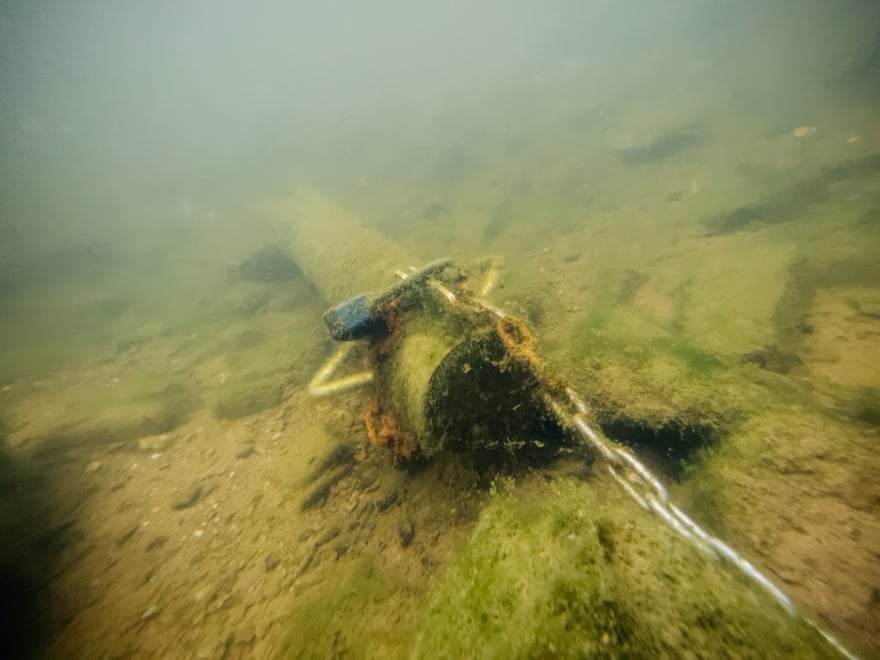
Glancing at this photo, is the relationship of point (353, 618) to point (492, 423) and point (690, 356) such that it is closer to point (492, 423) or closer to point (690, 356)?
point (492, 423)

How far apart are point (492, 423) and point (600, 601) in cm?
138

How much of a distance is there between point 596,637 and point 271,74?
151858 millimetres

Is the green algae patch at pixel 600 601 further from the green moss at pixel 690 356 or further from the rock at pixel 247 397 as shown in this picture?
the rock at pixel 247 397

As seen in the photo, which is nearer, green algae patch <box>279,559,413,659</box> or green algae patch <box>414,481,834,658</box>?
green algae patch <box>414,481,834,658</box>

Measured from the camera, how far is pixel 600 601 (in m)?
1.26

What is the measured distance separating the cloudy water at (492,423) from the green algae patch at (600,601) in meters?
0.01

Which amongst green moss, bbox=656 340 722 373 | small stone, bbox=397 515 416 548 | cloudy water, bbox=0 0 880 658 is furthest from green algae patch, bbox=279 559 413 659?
green moss, bbox=656 340 722 373

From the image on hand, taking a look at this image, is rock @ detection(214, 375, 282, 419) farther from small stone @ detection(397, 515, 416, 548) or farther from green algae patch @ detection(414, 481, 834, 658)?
green algae patch @ detection(414, 481, 834, 658)

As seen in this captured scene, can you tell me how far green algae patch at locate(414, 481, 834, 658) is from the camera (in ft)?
3.85

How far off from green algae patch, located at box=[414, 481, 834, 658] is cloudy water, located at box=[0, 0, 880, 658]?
1cm

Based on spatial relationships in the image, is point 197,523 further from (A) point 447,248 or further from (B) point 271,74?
(B) point 271,74

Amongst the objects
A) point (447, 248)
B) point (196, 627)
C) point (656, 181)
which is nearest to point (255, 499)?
A: point (196, 627)

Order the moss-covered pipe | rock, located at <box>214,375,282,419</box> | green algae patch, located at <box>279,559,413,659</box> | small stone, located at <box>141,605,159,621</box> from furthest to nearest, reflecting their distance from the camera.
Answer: rock, located at <box>214,375,282,419</box>
the moss-covered pipe
small stone, located at <box>141,605,159,621</box>
green algae patch, located at <box>279,559,413,659</box>

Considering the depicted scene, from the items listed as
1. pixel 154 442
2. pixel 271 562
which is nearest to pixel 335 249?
pixel 154 442
